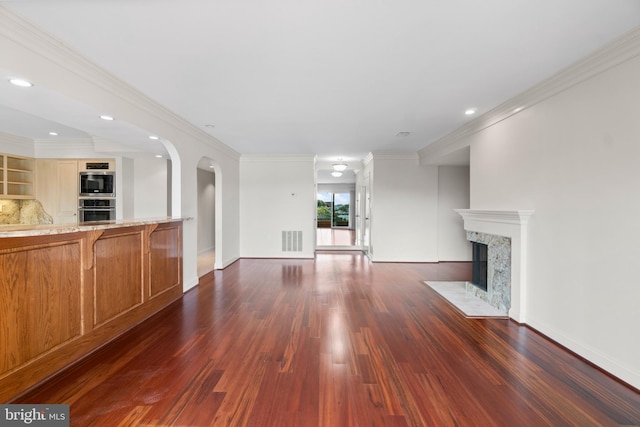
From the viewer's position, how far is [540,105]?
3098 millimetres

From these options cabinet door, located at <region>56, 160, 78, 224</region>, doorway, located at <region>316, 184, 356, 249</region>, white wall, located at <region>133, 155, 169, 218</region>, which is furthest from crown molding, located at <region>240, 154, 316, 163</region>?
doorway, located at <region>316, 184, 356, 249</region>

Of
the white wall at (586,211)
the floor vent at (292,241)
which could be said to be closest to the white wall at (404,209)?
the floor vent at (292,241)

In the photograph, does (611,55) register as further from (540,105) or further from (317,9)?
(317,9)

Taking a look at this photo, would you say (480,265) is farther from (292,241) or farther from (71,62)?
(71,62)

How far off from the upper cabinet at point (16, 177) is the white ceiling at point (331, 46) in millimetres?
3264

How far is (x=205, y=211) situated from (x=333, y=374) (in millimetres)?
6989

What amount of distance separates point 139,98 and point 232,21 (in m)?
1.92

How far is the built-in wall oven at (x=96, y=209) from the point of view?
217 inches

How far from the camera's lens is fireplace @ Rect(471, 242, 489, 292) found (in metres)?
4.20

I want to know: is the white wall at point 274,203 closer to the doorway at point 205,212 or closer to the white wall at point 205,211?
the doorway at point 205,212

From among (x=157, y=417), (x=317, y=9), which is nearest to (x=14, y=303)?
(x=157, y=417)

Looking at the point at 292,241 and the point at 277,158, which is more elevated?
the point at 277,158

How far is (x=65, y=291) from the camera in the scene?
2.34 m

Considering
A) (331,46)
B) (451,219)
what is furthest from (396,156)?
(331,46)
